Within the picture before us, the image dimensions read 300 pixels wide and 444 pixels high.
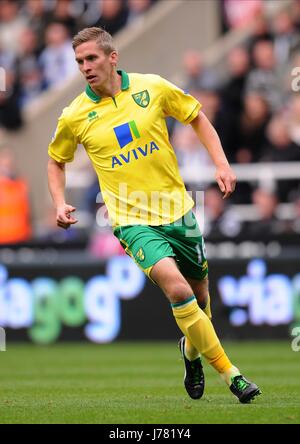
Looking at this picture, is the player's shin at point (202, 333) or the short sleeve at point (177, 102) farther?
the short sleeve at point (177, 102)

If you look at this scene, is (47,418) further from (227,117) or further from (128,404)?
→ (227,117)

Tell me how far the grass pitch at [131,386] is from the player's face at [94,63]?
89.2 inches

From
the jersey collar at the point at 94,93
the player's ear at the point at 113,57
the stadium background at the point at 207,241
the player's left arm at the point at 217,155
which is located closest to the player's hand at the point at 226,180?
the player's left arm at the point at 217,155

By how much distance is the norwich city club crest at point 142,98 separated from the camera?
28.1ft

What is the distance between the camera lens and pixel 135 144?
27.8 ft

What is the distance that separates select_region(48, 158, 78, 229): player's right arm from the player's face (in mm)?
715

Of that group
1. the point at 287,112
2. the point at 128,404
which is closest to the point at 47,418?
the point at 128,404

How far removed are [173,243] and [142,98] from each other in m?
1.06

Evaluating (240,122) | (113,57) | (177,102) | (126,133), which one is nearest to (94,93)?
(113,57)

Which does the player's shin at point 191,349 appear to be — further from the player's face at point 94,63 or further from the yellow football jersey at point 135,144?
the player's face at point 94,63

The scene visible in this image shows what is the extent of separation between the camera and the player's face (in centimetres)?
834

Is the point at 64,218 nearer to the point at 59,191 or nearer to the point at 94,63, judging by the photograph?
the point at 59,191

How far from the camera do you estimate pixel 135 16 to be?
19.6 meters
